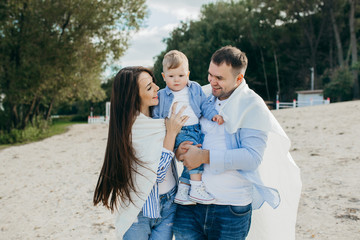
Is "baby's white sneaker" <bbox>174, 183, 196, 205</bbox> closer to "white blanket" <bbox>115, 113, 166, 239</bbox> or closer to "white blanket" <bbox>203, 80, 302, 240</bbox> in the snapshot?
"white blanket" <bbox>115, 113, 166, 239</bbox>

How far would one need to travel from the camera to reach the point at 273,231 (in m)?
2.29

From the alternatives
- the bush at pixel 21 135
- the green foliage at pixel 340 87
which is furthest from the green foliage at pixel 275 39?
the bush at pixel 21 135

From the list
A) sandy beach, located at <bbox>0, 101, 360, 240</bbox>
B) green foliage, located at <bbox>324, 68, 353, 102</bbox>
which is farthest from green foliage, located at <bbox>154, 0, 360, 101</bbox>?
A: sandy beach, located at <bbox>0, 101, 360, 240</bbox>

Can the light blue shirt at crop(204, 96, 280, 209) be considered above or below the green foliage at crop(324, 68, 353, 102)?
below

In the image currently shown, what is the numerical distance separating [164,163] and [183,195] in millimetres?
249

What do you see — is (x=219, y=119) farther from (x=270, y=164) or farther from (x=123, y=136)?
(x=123, y=136)

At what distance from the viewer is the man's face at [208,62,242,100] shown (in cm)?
210

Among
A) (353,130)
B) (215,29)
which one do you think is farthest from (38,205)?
(215,29)

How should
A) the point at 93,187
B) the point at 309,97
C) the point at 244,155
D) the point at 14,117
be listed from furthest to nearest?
the point at 309,97, the point at 14,117, the point at 93,187, the point at 244,155

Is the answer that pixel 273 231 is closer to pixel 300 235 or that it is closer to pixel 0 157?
pixel 300 235

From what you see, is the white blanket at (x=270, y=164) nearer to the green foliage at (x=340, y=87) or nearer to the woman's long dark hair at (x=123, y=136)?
the woman's long dark hair at (x=123, y=136)

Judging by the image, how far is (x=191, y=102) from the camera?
93.0 inches

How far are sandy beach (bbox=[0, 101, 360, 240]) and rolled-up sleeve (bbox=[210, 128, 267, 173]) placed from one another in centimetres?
277

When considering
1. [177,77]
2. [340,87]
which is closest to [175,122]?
[177,77]
